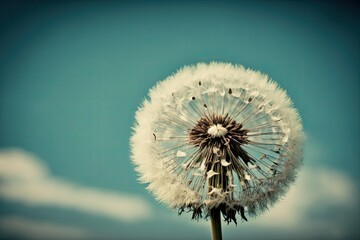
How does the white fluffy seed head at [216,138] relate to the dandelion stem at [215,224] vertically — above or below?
above

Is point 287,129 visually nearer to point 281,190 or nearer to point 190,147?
point 281,190

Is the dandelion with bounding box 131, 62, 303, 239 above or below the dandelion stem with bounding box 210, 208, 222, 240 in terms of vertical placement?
above

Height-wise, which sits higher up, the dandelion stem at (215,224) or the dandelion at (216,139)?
the dandelion at (216,139)
